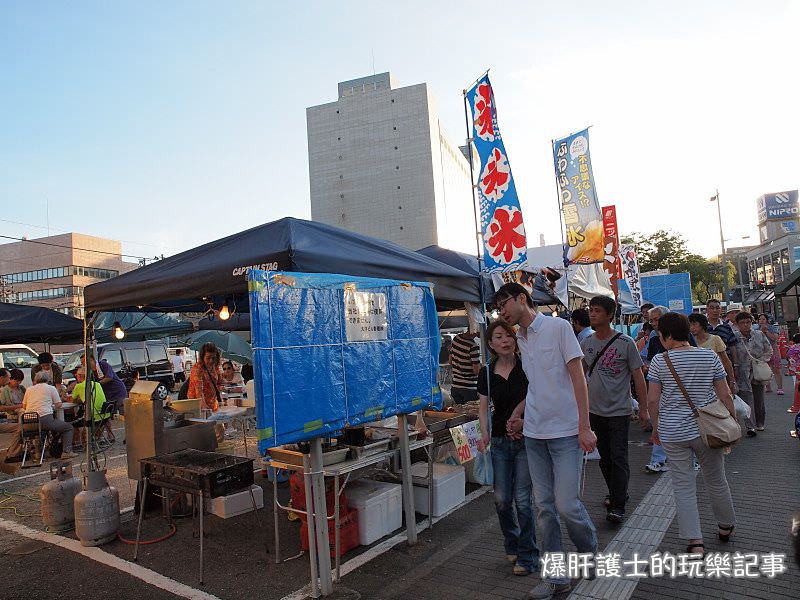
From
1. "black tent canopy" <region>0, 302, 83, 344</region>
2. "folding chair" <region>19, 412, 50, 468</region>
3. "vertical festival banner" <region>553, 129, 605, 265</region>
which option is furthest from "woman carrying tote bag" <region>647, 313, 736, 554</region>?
"black tent canopy" <region>0, 302, 83, 344</region>

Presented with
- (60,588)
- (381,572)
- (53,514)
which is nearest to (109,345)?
(53,514)

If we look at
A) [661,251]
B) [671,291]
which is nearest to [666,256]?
[661,251]

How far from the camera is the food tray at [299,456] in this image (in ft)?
12.6

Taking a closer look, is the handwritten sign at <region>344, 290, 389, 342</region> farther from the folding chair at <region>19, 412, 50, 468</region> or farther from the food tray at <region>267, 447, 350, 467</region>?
the folding chair at <region>19, 412, 50, 468</region>

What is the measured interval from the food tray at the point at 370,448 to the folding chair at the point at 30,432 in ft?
22.2

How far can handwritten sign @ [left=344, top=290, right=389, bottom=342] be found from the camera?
157 inches

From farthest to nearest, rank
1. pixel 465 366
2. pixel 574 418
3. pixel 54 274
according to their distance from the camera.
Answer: pixel 54 274
pixel 465 366
pixel 574 418

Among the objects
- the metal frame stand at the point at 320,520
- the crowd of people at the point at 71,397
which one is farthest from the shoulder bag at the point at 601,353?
the crowd of people at the point at 71,397

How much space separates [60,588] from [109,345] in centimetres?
1748

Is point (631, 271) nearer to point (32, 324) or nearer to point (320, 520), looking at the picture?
point (320, 520)

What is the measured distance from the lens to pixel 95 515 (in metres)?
4.70

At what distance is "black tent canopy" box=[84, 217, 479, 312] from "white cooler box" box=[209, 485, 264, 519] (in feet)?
6.63

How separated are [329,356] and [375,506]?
1601 millimetres

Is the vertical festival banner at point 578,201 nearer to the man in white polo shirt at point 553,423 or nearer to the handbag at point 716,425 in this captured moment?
the handbag at point 716,425
